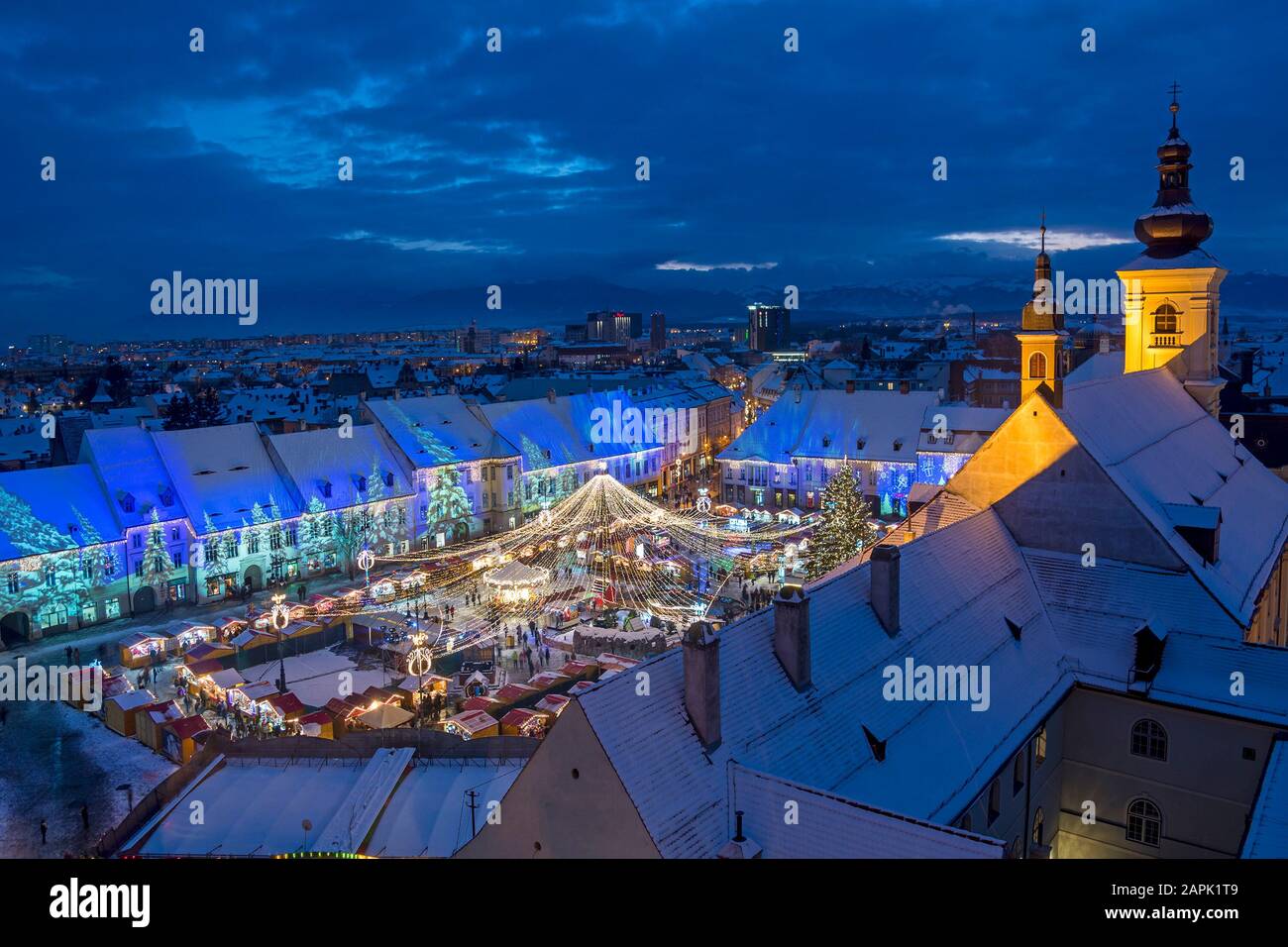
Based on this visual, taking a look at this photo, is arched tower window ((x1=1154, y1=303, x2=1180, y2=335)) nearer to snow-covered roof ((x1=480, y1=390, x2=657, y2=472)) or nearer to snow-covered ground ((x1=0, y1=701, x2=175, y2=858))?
snow-covered roof ((x1=480, y1=390, x2=657, y2=472))

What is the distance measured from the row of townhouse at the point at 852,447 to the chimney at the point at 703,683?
42079 millimetres

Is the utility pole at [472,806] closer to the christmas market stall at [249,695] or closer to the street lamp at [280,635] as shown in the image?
the christmas market stall at [249,695]

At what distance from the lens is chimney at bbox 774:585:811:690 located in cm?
1555

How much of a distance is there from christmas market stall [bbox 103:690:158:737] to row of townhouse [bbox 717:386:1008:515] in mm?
37474

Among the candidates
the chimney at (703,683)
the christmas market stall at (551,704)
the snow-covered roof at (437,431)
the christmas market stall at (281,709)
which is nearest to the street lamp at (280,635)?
the christmas market stall at (281,709)

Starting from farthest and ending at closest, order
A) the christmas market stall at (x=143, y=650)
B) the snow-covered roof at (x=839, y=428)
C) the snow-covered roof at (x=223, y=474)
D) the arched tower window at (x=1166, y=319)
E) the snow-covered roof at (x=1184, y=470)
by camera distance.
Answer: the snow-covered roof at (x=839, y=428) < the snow-covered roof at (x=223, y=474) < the arched tower window at (x=1166, y=319) < the christmas market stall at (x=143, y=650) < the snow-covered roof at (x=1184, y=470)

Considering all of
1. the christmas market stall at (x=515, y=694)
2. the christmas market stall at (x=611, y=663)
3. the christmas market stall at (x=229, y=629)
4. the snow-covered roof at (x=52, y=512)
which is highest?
the snow-covered roof at (x=52, y=512)

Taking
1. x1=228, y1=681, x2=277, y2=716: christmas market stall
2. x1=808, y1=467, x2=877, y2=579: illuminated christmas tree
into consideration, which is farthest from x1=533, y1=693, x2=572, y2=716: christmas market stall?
x1=808, y1=467, x2=877, y2=579: illuminated christmas tree

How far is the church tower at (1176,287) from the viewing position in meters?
38.7

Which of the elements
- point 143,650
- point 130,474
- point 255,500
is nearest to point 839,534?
point 143,650

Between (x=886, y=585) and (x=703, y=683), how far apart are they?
6.15 meters

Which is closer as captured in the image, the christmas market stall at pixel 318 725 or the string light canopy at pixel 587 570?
the christmas market stall at pixel 318 725

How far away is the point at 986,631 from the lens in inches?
803
